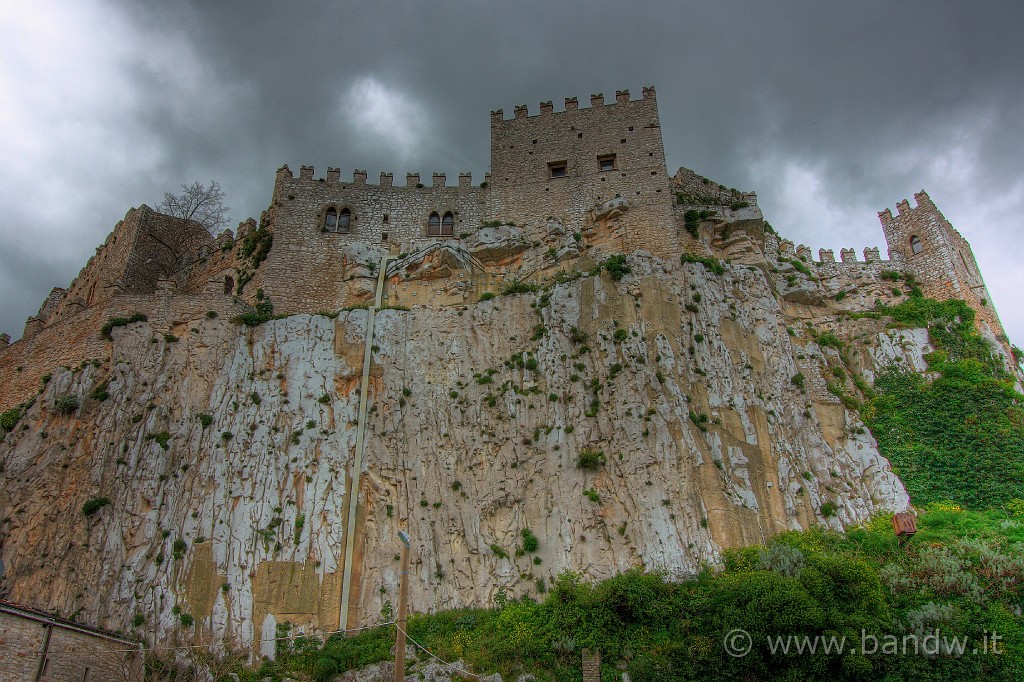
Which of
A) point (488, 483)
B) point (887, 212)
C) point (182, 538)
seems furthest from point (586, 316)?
point (887, 212)

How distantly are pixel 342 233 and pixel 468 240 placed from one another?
5.73 meters

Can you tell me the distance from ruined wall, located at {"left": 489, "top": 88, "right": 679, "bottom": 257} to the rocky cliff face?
3.52 metres

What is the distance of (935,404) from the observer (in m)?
28.4

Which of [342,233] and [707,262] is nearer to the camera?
[707,262]

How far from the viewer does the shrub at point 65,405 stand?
26.1 meters

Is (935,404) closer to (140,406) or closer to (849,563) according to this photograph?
(849,563)

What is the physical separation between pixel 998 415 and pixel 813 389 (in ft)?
22.3

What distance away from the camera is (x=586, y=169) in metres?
33.3

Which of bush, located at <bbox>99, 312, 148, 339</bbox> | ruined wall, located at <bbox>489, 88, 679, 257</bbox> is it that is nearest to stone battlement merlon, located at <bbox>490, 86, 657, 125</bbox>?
ruined wall, located at <bbox>489, 88, 679, 257</bbox>

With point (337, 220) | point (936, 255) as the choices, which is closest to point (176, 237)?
point (337, 220)

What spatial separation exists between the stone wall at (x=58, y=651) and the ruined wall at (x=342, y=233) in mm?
13831

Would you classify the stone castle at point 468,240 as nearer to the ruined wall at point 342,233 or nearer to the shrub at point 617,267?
the ruined wall at point 342,233

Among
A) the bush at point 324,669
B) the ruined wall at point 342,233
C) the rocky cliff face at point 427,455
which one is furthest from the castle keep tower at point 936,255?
the bush at point 324,669

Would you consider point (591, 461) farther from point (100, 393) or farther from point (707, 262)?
point (100, 393)
